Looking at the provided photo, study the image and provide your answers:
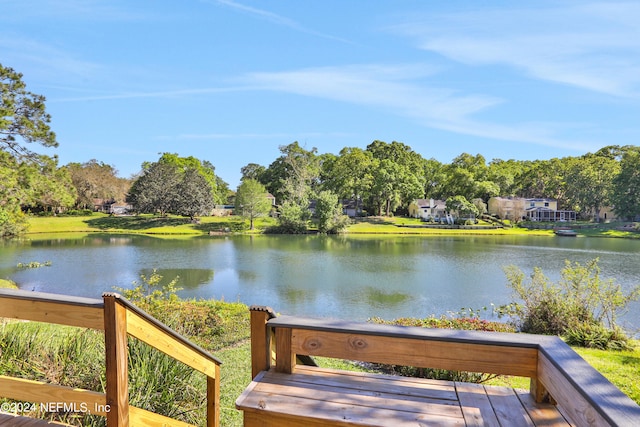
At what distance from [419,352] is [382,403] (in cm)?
29

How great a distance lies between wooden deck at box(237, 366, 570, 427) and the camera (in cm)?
165

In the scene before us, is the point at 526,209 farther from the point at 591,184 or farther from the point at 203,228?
the point at 203,228

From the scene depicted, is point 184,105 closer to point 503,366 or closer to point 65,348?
point 65,348

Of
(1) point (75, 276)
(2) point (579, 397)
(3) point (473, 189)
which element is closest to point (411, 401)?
(2) point (579, 397)

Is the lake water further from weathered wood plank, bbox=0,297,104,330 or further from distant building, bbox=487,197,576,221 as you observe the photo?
distant building, bbox=487,197,576,221

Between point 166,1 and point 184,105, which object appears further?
point 184,105

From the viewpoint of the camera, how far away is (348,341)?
1.87 m

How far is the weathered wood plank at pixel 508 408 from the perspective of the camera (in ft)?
5.38

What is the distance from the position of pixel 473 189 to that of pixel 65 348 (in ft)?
196

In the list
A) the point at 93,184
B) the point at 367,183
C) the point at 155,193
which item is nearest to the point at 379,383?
the point at 155,193

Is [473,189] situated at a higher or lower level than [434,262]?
higher

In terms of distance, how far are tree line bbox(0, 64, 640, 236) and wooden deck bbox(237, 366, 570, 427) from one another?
131 feet

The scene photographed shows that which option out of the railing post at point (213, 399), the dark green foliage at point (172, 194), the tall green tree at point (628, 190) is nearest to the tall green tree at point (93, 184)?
the dark green foliage at point (172, 194)

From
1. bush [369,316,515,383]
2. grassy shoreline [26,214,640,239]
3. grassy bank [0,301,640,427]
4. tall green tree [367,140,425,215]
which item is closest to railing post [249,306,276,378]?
grassy bank [0,301,640,427]
